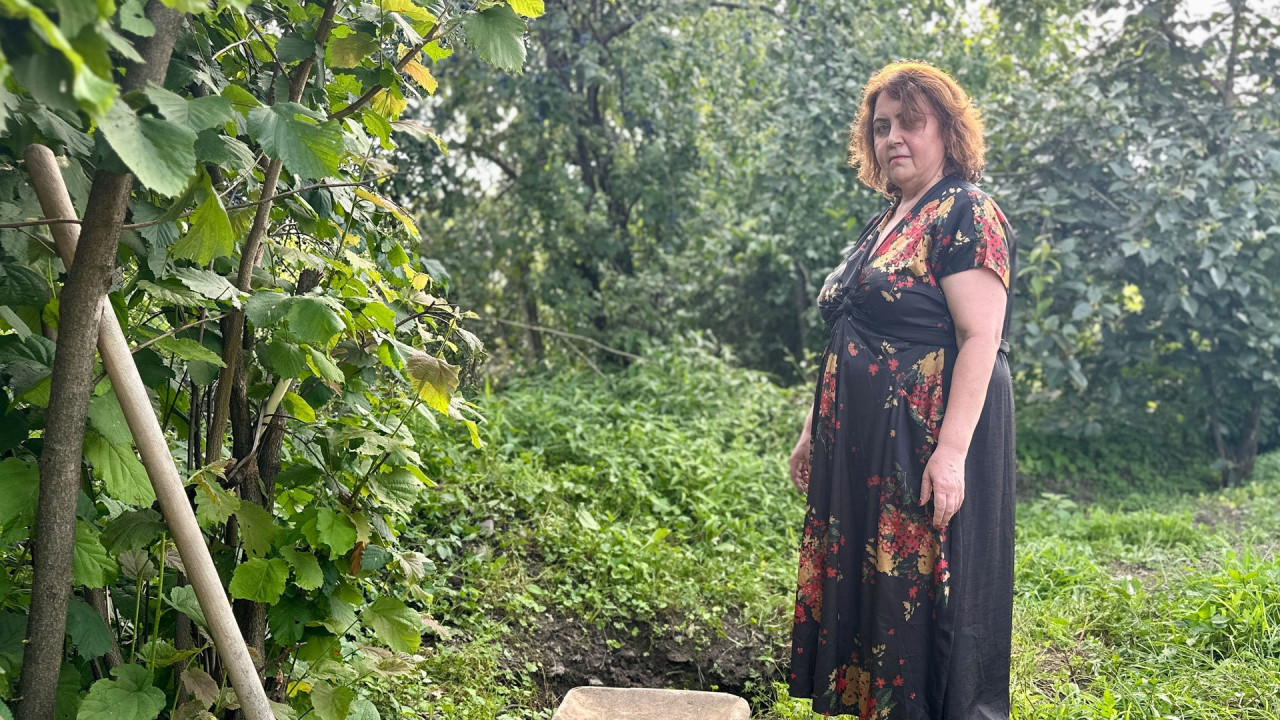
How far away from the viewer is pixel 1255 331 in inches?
203

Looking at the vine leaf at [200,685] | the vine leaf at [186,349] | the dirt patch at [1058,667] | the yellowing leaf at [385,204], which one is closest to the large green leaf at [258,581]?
the vine leaf at [200,685]

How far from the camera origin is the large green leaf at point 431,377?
1.78 metres

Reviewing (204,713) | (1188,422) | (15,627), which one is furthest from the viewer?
(1188,422)

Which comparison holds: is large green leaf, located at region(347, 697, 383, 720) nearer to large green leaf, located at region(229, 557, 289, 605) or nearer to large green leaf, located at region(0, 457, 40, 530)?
large green leaf, located at region(229, 557, 289, 605)

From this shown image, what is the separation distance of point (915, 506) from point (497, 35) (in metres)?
1.45

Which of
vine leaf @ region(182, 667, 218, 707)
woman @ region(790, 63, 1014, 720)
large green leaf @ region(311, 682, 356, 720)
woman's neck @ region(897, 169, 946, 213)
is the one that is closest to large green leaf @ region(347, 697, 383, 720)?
large green leaf @ region(311, 682, 356, 720)

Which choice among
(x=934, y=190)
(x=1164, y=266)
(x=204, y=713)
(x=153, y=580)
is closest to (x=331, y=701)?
(x=204, y=713)

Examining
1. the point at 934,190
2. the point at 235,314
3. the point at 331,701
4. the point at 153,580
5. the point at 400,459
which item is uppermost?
the point at 934,190

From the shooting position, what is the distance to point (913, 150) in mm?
2439

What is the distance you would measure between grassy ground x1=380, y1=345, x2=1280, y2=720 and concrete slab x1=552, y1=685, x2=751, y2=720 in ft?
0.89

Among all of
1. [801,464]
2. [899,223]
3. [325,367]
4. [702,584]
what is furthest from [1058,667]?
[325,367]

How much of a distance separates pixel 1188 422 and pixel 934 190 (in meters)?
4.29

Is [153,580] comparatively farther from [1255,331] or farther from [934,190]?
[1255,331]

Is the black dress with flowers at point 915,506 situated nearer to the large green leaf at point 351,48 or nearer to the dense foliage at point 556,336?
the dense foliage at point 556,336
